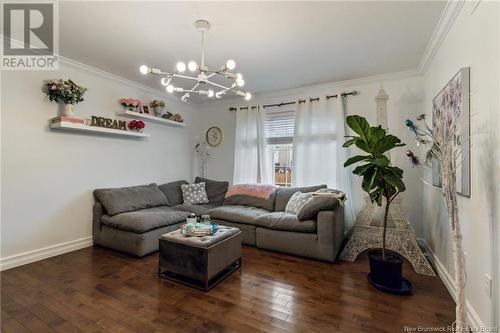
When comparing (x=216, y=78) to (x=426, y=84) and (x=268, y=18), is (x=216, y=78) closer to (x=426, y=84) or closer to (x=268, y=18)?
(x=268, y=18)

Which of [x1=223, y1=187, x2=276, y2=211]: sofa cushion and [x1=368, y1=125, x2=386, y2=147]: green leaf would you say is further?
[x1=223, y1=187, x2=276, y2=211]: sofa cushion

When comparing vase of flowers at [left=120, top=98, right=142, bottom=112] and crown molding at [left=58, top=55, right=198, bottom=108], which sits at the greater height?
crown molding at [left=58, top=55, right=198, bottom=108]

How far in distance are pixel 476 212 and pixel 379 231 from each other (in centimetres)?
132

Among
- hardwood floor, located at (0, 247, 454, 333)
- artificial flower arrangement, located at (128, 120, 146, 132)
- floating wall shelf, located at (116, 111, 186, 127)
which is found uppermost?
floating wall shelf, located at (116, 111, 186, 127)

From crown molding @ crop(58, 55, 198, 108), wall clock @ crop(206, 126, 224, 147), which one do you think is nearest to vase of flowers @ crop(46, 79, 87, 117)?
crown molding @ crop(58, 55, 198, 108)

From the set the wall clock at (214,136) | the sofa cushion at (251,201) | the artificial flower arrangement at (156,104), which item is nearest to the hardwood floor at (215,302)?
the sofa cushion at (251,201)

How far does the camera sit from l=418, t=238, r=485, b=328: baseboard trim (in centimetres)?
168

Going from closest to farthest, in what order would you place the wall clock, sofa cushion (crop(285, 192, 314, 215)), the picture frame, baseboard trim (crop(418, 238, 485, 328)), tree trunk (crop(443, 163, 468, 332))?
tree trunk (crop(443, 163, 468, 332)) → baseboard trim (crop(418, 238, 485, 328)) → the picture frame → sofa cushion (crop(285, 192, 314, 215)) → the wall clock

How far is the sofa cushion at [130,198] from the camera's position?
3348 mm

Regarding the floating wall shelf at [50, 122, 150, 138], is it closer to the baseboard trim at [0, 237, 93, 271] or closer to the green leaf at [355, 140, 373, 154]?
the baseboard trim at [0, 237, 93, 271]

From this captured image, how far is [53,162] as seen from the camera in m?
3.06

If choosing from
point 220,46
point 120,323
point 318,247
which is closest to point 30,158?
point 120,323

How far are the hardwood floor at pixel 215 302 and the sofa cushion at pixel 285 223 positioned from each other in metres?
0.47

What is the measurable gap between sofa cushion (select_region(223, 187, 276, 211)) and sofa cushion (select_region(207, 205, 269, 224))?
A: 0.10 metres
